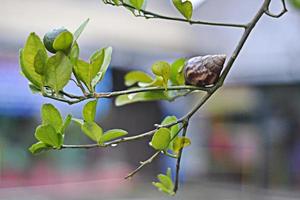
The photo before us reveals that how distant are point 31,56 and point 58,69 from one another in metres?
0.02

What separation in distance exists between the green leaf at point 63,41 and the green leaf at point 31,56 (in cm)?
1

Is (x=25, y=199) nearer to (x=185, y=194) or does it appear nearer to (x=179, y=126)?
(x=185, y=194)

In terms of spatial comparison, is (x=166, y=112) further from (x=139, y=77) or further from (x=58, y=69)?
(x=58, y=69)

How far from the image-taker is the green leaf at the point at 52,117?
0.33m

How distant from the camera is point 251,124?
3.71m

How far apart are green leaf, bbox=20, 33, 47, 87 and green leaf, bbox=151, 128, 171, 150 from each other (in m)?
0.09

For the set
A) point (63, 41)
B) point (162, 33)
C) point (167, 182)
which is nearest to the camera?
point (63, 41)

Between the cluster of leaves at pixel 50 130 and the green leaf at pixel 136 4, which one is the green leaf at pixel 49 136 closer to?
the cluster of leaves at pixel 50 130

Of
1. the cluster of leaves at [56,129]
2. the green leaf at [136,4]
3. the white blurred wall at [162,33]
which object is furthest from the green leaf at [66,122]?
the white blurred wall at [162,33]

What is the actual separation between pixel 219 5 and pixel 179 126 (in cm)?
356

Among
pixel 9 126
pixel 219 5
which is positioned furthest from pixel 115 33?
pixel 9 126

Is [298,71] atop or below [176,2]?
atop

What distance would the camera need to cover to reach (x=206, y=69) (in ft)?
1.10

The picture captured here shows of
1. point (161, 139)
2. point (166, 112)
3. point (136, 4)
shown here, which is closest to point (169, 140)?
point (161, 139)
